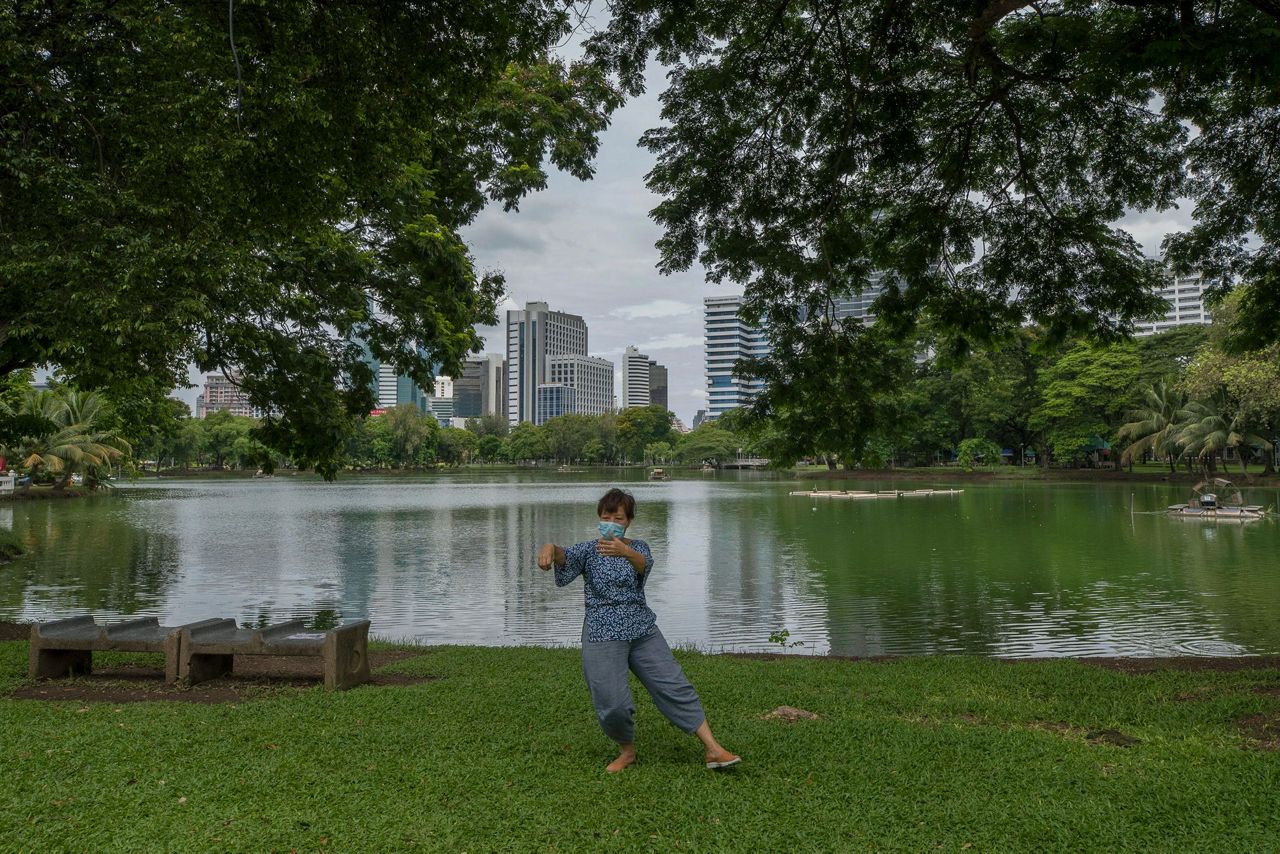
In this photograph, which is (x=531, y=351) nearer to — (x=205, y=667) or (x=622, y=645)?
(x=205, y=667)

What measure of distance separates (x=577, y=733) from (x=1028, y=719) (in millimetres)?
2870

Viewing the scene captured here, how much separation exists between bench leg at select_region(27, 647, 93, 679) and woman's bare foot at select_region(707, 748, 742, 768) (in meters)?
5.10

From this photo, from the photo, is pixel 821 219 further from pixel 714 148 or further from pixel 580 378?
pixel 580 378

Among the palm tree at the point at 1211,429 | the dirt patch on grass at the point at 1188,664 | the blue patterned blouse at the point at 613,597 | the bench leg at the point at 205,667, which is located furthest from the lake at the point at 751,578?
the palm tree at the point at 1211,429

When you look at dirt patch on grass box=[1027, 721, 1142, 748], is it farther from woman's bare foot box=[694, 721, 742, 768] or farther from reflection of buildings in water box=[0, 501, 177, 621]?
reflection of buildings in water box=[0, 501, 177, 621]

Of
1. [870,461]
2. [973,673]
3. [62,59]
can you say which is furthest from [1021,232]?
[62,59]

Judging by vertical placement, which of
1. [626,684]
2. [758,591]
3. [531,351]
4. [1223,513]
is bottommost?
[758,591]

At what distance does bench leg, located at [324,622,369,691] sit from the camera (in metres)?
5.85

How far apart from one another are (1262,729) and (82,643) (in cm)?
787

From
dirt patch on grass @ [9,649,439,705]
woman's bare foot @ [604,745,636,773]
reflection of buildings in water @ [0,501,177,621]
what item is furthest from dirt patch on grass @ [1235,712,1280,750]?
reflection of buildings in water @ [0,501,177,621]

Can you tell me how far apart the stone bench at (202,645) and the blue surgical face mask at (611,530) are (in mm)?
2916

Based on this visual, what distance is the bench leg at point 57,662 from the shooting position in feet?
20.5

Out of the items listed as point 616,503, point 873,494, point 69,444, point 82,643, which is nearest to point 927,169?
point 616,503

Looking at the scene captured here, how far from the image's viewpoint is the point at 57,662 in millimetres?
6387
